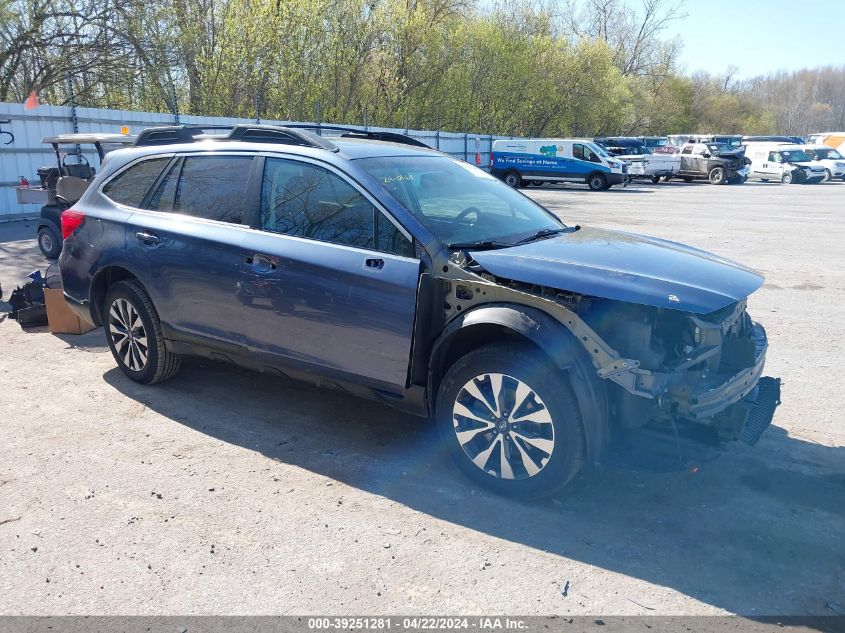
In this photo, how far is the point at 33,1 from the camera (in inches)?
696

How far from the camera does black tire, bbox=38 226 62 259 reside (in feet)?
32.6

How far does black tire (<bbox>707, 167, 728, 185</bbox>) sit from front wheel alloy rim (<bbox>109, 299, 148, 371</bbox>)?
1330 inches

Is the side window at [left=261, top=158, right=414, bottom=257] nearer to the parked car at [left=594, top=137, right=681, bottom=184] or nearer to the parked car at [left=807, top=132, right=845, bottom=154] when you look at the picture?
the parked car at [left=594, top=137, right=681, bottom=184]

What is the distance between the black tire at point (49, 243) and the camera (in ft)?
32.6

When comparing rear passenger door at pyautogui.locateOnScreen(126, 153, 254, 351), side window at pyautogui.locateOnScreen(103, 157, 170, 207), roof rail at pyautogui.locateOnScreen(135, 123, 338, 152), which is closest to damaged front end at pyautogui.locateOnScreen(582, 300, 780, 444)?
roof rail at pyautogui.locateOnScreen(135, 123, 338, 152)

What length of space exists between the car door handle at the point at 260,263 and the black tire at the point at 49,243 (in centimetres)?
686

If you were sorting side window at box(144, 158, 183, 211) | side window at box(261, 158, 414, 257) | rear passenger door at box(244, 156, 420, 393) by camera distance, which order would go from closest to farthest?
rear passenger door at box(244, 156, 420, 393), side window at box(261, 158, 414, 257), side window at box(144, 158, 183, 211)

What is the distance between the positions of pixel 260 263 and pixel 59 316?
10.9 feet

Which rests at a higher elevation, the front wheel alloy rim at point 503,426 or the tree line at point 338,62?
the tree line at point 338,62

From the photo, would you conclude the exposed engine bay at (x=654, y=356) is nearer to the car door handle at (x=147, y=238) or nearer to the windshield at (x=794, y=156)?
the car door handle at (x=147, y=238)

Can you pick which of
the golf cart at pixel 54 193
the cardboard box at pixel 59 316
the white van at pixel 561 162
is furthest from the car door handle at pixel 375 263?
the white van at pixel 561 162

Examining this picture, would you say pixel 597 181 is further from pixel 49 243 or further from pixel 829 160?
pixel 49 243

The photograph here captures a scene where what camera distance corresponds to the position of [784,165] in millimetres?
35250

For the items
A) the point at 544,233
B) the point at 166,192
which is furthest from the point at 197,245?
the point at 544,233
